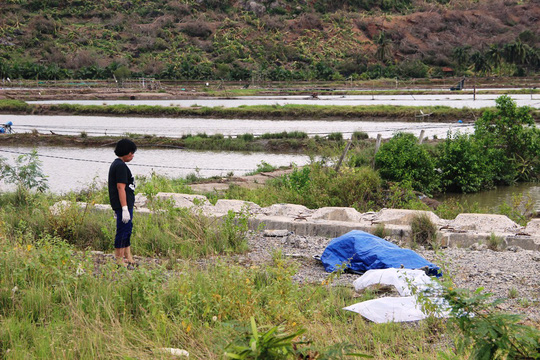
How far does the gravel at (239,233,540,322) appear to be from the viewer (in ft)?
16.1

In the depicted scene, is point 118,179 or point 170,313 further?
point 118,179

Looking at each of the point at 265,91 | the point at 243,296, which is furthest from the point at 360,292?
the point at 265,91

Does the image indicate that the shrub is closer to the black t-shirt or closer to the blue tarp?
the black t-shirt

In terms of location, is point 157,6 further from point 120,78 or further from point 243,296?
point 243,296

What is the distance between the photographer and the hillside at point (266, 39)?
6819cm

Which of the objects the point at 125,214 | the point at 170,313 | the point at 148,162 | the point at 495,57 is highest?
the point at 495,57

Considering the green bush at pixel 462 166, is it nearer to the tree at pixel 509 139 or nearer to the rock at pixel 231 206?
the tree at pixel 509 139

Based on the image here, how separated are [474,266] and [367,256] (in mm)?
1140

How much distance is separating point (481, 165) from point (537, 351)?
12616 millimetres

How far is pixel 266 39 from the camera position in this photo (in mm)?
83438

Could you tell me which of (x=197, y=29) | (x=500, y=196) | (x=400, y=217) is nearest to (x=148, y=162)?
(x=500, y=196)

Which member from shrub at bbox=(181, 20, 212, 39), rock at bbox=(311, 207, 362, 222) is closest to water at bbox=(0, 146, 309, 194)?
rock at bbox=(311, 207, 362, 222)

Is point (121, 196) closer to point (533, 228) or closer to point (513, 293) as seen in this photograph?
point (513, 293)

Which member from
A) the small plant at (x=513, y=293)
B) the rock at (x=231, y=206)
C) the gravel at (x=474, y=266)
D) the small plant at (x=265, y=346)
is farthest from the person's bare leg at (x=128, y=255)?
the small plant at (x=513, y=293)
